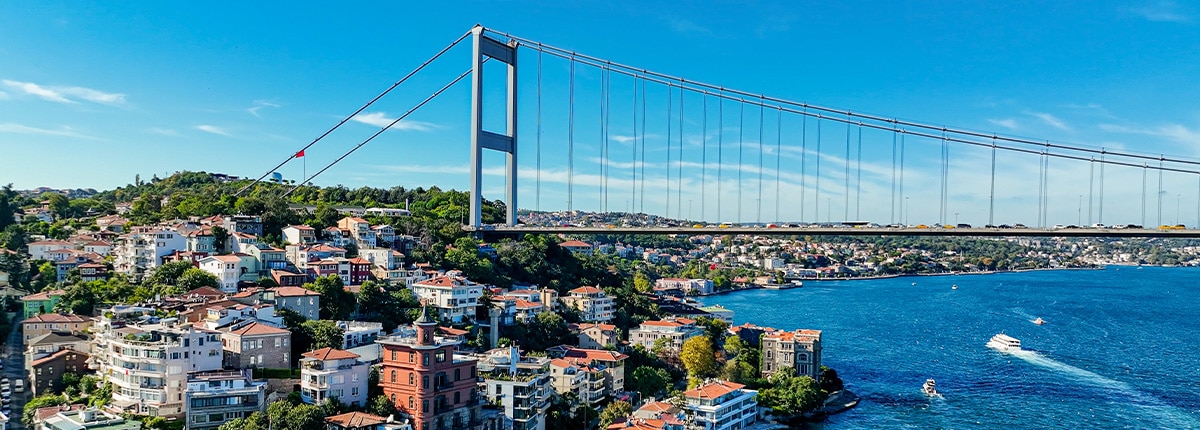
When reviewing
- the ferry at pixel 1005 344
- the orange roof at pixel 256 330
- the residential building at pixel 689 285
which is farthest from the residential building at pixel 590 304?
the residential building at pixel 689 285

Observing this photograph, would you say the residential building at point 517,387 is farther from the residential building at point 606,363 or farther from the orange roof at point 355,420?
the orange roof at point 355,420

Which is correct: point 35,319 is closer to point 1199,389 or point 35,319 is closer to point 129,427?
point 129,427

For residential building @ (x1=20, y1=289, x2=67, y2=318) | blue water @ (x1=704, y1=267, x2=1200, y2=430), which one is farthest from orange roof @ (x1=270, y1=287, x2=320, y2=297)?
blue water @ (x1=704, y1=267, x2=1200, y2=430)

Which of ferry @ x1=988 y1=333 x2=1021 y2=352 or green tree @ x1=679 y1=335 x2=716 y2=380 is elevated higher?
green tree @ x1=679 y1=335 x2=716 y2=380

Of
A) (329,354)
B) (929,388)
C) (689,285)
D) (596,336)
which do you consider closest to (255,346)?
(329,354)

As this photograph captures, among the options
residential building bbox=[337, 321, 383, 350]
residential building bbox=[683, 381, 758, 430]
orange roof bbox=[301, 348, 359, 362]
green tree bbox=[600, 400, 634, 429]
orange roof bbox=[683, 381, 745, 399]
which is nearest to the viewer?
orange roof bbox=[301, 348, 359, 362]

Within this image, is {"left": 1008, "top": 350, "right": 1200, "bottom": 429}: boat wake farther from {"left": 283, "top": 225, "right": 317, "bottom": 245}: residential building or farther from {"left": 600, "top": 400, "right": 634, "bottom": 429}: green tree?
{"left": 283, "top": 225, "right": 317, "bottom": 245}: residential building
